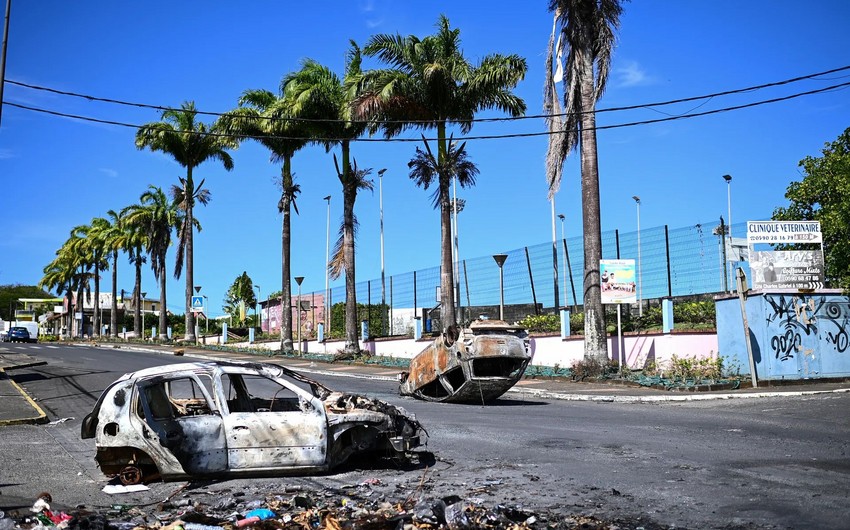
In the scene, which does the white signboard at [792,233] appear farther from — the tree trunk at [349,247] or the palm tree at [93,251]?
the palm tree at [93,251]

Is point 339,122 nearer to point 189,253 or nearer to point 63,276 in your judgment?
point 189,253

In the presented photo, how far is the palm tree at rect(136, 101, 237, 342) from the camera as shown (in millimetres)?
A: 49594

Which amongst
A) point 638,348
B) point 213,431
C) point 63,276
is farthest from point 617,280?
point 63,276

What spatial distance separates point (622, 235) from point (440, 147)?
24.4 feet

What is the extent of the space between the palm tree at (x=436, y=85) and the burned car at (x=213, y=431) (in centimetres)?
1913

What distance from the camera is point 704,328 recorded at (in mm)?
23203

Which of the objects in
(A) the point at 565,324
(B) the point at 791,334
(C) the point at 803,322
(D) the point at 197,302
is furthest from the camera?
(D) the point at 197,302

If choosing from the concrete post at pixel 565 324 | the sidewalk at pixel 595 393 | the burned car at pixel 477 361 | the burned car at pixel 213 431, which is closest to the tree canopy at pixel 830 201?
the sidewalk at pixel 595 393

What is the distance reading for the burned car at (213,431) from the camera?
853cm

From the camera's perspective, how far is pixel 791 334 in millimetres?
20594

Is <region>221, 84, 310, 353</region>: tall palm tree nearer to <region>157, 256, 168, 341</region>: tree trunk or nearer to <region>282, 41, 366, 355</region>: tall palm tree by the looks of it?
<region>282, 41, 366, 355</region>: tall palm tree

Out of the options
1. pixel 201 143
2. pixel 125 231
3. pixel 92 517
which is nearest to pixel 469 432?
pixel 92 517

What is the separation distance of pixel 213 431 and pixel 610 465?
4730 mm

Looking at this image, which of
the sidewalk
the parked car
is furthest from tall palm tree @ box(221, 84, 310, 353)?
the parked car
